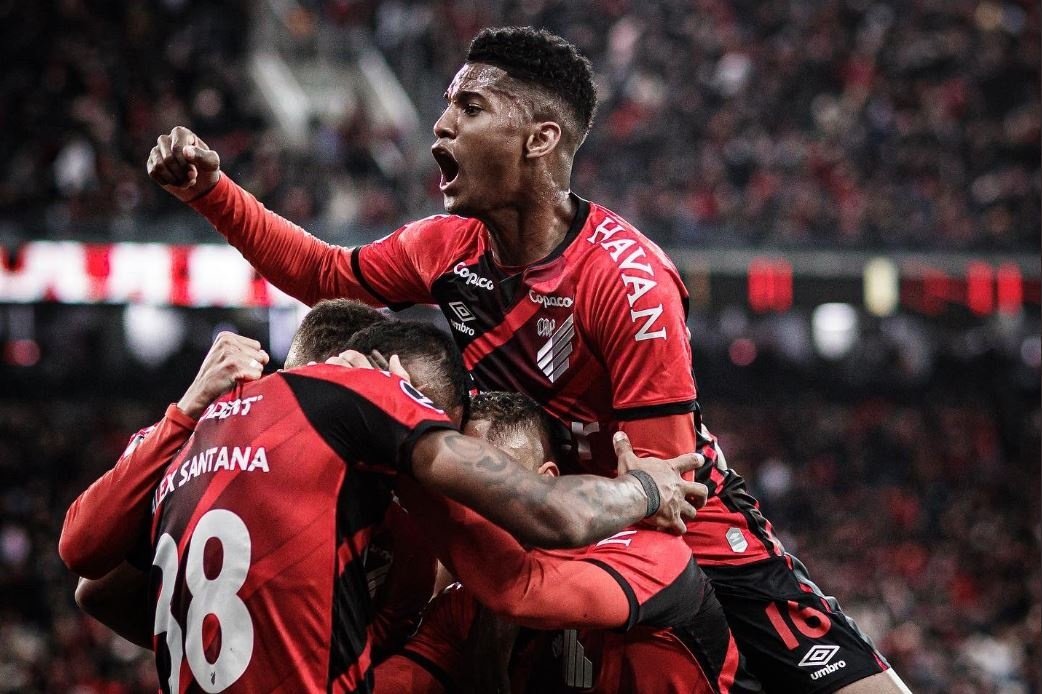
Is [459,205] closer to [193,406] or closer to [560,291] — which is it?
[560,291]

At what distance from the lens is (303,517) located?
279cm

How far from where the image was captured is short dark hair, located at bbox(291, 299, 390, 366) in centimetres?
347

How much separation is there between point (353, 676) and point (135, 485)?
76cm

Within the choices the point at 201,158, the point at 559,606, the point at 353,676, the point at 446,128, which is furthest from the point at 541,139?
the point at 353,676

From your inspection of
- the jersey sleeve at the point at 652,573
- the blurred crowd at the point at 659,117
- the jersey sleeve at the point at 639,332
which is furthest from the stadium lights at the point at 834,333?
the jersey sleeve at the point at 652,573

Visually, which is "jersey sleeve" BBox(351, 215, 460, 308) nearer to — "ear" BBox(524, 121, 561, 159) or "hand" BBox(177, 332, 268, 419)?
"ear" BBox(524, 121, 561, 159)

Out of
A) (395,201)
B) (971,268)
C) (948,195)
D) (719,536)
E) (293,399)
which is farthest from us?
(948,195)

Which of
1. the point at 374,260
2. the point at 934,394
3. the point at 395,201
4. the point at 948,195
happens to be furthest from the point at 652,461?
the point at 934,394

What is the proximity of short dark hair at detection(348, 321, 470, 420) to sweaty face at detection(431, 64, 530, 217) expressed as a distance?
0.71 meters

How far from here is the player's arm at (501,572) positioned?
291 cm

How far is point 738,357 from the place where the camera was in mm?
19578

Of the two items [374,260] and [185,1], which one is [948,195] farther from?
[374,260]

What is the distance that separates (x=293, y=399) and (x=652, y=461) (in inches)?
41.6

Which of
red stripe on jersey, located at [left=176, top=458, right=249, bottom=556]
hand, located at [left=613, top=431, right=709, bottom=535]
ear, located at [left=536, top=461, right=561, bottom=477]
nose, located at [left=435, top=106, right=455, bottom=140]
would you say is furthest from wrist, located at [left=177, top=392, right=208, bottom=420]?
Result: nose, located at [left=435, top=106, right=455, bottom=140]
